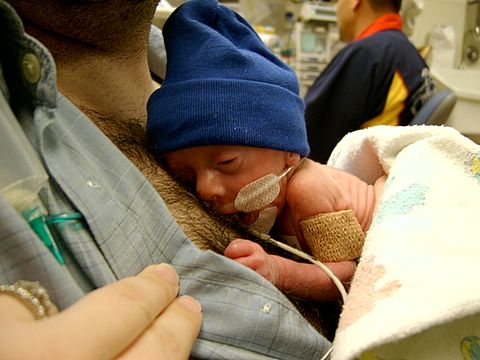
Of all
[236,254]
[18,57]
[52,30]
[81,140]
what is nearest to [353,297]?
[236,254]

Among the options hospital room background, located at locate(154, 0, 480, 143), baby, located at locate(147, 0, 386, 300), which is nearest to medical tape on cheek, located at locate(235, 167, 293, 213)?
baby, located at locate(147, 0, 386, 300)

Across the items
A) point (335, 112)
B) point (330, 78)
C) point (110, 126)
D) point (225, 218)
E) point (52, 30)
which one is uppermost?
point (52, 30)

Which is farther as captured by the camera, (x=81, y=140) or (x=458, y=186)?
(x=458, y=186)

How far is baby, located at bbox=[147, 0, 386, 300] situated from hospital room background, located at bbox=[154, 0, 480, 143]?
81cm

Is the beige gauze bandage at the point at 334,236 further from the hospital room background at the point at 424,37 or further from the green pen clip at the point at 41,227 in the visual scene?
the hospital room background at the point at 424,37

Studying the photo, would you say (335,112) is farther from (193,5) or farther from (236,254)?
(236,254)

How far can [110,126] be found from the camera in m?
0.82

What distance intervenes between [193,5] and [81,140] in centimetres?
46

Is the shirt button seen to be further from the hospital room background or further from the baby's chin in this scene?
the hospital room background

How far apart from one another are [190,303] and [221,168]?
0.34m

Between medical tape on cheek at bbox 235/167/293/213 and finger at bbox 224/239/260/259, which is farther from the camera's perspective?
medical tape on cheek at bbox 235/167/293/213

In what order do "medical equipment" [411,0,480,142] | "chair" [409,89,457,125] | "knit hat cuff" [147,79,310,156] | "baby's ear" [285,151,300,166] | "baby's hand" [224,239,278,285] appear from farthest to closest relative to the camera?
1. "medical equipment" [411,0,480,142]
2. "chair" [409,89,457,125]
3. "baby's ear" [285,151,300,166]
4. "knit hat cuff" [147,79,310,156]
5. "baby's hand" [224,239,278,285]

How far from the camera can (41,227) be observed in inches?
19.2

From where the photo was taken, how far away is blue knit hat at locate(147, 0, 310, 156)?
2.67ft
